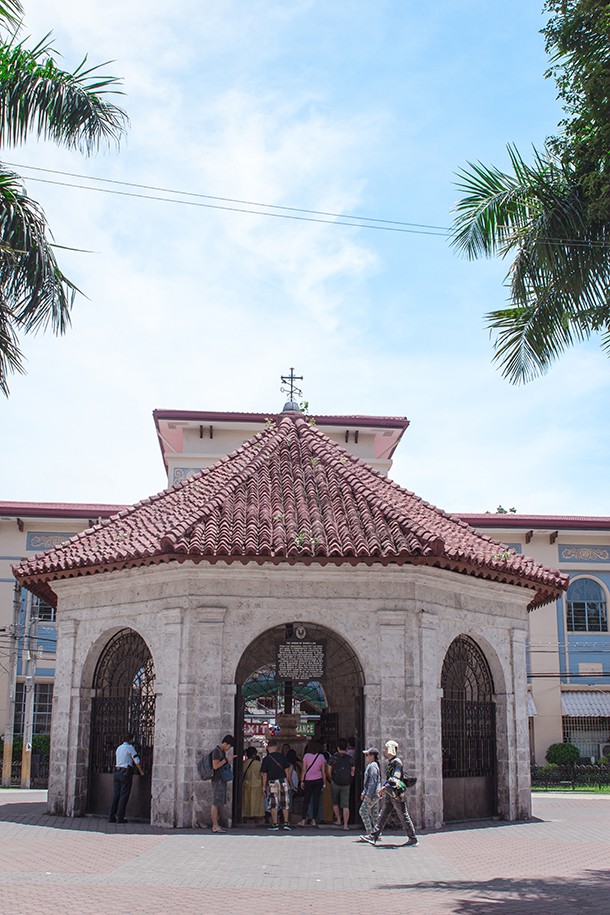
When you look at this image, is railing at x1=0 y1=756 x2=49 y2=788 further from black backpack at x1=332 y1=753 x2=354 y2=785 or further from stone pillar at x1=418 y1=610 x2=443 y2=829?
stone pillar at x1=418 y1=610 x2=443 y2=829

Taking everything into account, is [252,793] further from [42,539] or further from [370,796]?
[42,539]

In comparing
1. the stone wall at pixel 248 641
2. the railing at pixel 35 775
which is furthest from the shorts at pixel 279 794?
the railing at pixel 35 775

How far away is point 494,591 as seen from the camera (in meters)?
15.9

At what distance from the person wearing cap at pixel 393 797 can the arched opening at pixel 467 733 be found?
2785mm

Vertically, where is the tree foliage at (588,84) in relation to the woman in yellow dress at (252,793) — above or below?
above

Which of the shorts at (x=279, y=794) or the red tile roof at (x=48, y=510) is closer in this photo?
the shorts at (x=279, y=794)

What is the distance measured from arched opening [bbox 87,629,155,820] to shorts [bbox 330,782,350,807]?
132 inches

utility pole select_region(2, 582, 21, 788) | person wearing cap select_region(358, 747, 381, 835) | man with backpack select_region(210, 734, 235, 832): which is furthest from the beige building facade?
utility pole select_region(2, 582, 21, 788)

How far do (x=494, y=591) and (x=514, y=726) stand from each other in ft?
8.03

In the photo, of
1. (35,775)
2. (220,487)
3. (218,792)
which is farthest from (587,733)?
(218,792)

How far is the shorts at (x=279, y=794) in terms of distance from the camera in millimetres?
13758

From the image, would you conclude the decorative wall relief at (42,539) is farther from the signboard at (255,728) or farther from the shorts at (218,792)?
the shorts at (218,792)

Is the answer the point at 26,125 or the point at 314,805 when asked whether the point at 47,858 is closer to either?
the point at 314,805

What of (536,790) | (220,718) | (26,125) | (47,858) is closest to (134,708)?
(220,718)
